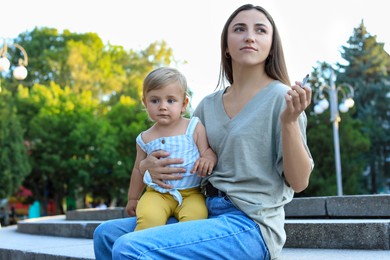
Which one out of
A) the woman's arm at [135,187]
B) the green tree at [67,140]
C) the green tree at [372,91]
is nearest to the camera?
the woman's arm at [135,187]

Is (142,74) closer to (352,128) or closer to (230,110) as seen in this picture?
(352,128)

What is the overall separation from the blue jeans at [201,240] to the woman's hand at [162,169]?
1.01 ft

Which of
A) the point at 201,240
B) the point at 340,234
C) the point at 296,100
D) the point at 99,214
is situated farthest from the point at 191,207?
the point at 99,214

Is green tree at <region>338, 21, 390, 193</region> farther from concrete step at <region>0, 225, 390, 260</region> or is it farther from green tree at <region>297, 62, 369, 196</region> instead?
concrete step at <region>0, 225, 390, 260</region>

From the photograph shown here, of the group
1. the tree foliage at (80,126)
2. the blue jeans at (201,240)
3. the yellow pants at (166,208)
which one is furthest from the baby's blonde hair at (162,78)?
the tree foliage at (80,126)

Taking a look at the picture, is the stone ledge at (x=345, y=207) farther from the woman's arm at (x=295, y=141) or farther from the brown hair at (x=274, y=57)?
the woman's arm at (x=295, y=141)

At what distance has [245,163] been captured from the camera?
2.88 metres

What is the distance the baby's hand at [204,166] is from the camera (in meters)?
3.01

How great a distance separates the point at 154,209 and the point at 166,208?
8 centimetres

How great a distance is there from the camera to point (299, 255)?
3.99m

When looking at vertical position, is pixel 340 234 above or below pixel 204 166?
below

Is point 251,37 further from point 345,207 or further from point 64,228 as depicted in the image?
point 64,228

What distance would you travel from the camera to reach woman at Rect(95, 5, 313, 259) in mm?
2641

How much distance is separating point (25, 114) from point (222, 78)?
97.3ft
